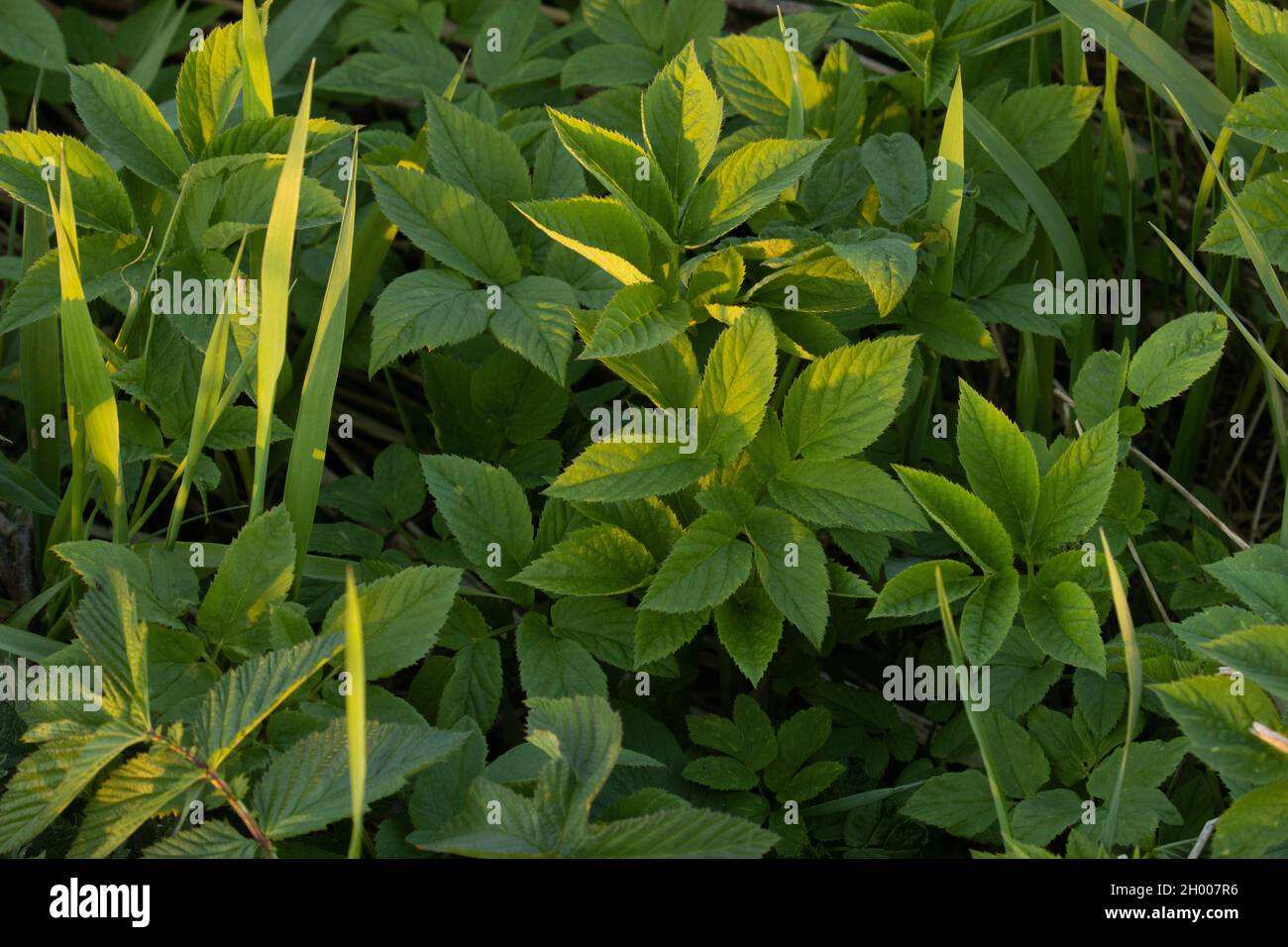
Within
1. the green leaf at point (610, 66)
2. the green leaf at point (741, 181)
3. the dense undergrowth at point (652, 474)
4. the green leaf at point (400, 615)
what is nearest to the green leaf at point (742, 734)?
the dense undergrowth at point (652, 474)

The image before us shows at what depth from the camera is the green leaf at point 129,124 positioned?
186cm

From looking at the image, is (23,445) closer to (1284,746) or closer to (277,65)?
(277,65)

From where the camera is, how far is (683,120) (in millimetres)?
1747

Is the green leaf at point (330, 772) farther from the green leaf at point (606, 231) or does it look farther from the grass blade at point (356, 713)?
the green leaf at point (606, 231)

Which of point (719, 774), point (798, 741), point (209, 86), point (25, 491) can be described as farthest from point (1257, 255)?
point (25, 491)

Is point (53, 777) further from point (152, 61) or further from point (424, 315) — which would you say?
point (152, 61)

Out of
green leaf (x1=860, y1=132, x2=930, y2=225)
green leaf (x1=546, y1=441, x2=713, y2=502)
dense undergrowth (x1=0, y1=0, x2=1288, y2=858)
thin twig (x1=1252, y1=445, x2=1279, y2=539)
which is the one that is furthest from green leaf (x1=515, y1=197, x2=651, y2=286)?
thin twig (x1=1252, y1=445, x2=1279, y2=539)

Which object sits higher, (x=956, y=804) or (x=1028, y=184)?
(x=1028, y=184)

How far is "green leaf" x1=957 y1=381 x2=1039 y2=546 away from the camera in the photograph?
65.1 inches

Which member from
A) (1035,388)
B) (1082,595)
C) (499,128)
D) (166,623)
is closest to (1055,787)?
(1082,595)

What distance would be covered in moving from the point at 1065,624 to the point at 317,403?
1016 millimetres

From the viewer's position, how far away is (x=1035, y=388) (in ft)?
6.96

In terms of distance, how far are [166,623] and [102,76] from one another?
0.86 m

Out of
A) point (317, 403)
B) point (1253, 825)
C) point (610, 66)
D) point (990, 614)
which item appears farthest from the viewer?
point (610, 66)
